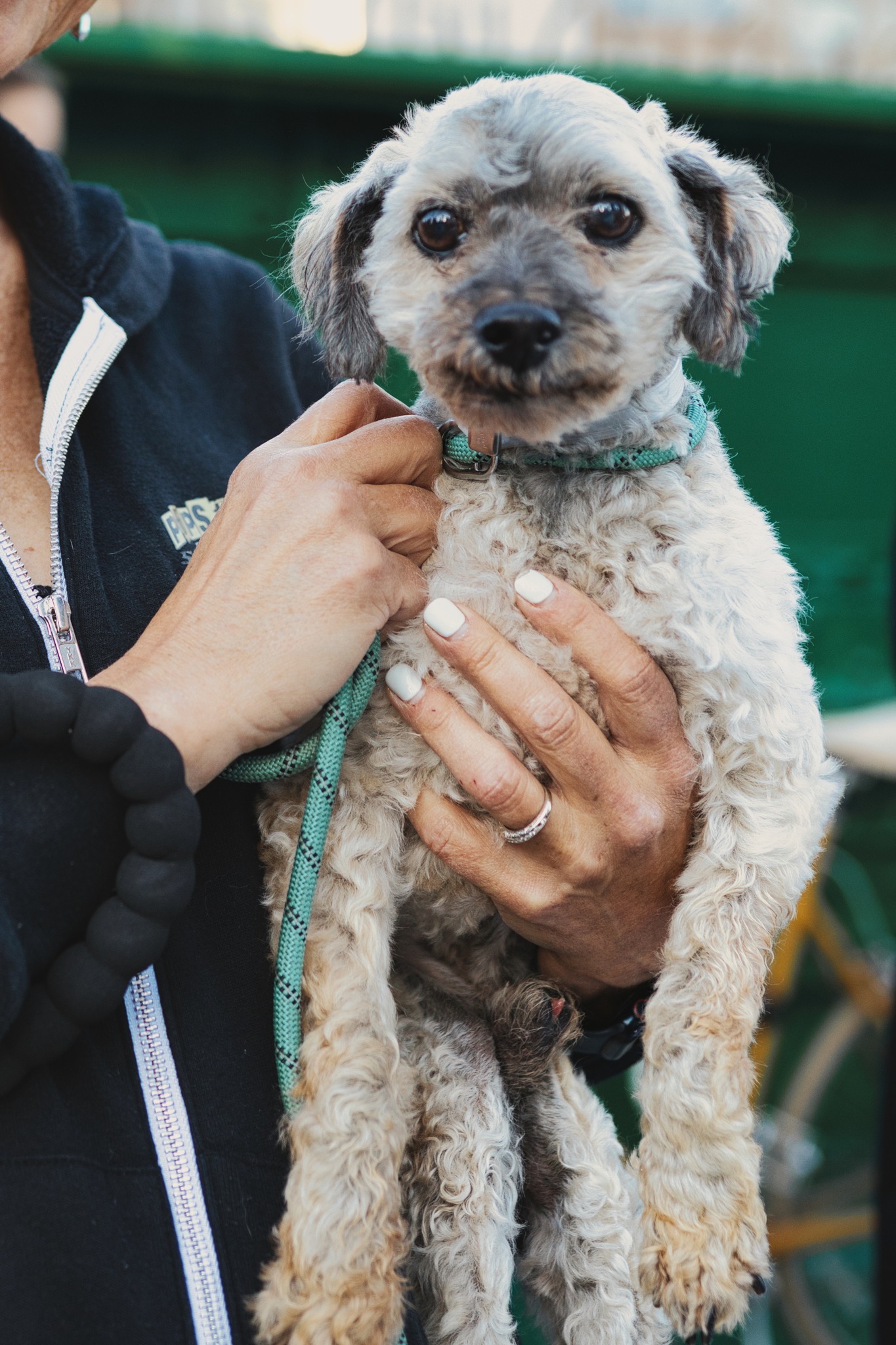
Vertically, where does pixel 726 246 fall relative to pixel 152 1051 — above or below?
above

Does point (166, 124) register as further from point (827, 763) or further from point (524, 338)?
point (827, 763)

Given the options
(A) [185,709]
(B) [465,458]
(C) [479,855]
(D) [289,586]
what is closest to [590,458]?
(B) [465,458]

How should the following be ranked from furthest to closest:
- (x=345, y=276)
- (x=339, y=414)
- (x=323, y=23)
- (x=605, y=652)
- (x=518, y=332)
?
(x=323, y=23) → (x=345, y=276) → (x=339, y=414) → (x=605, y=652) → (x=518, y=332)

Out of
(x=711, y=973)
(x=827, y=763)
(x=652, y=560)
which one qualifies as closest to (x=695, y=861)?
(x=711, y=973)

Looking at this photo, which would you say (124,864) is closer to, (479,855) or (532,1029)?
(479,855)

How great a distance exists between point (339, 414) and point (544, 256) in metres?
0.38

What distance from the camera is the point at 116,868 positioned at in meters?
1.32

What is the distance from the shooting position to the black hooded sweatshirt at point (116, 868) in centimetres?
127

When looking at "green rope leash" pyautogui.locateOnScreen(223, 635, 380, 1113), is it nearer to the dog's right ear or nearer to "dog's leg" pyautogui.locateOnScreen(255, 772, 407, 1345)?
"dog's leg" pyautogui.locateOnScreen(255, 772, 407, 1345)


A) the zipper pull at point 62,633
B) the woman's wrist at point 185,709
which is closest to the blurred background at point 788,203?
A: the zipper pull at point 62,633

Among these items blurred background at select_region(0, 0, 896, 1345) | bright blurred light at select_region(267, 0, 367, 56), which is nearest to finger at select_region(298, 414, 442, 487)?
blurred background at select_region(0, 0, 896, 1345)

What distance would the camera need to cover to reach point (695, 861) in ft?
5.56

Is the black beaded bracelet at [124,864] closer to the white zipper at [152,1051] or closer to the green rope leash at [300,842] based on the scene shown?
the white zipper at [152,1051]

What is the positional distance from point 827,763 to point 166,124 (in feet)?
12.3
